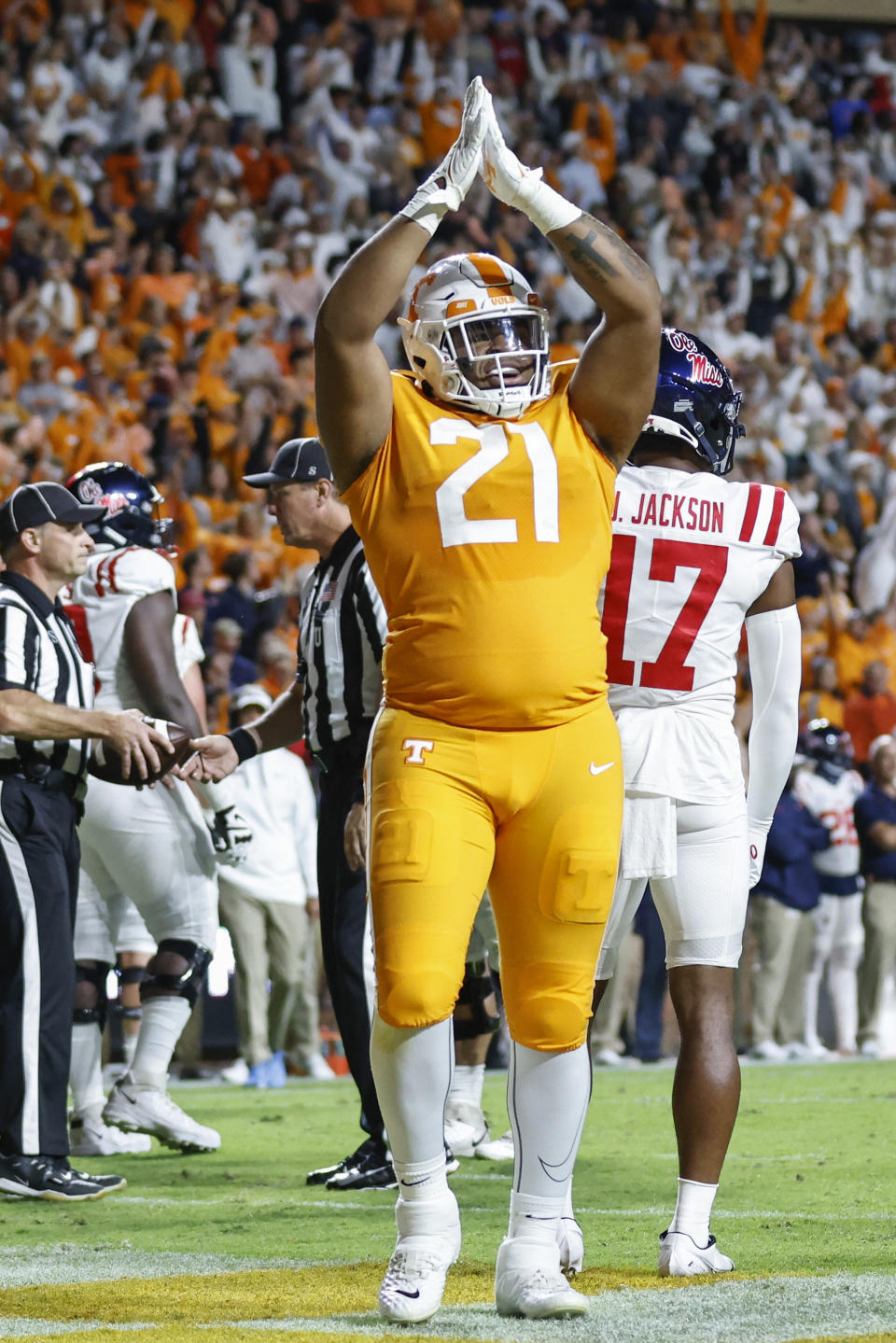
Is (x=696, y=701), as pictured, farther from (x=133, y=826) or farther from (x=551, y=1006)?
(x=133, y=826)

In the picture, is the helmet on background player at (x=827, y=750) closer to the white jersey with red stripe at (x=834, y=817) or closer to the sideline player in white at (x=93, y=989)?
the white jersey with red stripe at (x=834, y=817)

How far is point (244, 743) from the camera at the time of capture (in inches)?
217

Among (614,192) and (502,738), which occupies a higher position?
(614,192)

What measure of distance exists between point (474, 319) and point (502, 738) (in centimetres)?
81

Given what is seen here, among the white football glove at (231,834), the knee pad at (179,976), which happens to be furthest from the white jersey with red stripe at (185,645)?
the knee pad at (179,976)

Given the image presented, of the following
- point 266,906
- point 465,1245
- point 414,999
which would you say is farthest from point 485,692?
point 266,906

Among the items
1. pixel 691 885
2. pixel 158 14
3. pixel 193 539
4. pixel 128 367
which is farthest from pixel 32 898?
pixel 158 14

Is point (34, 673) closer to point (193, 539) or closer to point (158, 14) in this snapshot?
point (193, 539)

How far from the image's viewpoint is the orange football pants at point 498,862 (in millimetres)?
3350

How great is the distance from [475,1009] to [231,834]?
1.03 metres

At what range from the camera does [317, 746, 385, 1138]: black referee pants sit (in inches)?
211

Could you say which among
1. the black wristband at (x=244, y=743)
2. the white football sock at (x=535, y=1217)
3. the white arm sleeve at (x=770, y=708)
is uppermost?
the white arm sleeve at (x=770, y=708)

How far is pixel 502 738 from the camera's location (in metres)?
3.44

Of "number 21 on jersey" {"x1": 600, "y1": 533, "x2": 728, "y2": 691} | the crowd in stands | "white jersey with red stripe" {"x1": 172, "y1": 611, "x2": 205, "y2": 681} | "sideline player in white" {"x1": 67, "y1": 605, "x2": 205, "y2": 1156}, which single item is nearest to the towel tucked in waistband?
"number 21 on jersey" {"x1": 600, "y1": 533, "x2": 728, "y2": 691}
